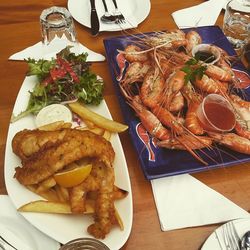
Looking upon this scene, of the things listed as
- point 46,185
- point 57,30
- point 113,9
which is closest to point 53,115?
point 46,185

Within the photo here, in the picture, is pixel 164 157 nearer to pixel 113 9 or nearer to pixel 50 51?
pixel 50 51

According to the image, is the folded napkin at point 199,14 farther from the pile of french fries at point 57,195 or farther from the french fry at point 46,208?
the french fry at point 46,208

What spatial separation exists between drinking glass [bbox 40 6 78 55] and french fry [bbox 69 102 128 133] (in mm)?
347

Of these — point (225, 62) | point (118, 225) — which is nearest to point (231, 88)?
point (225, 62)

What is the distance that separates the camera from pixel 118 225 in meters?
1.01

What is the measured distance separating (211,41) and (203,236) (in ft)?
2.95

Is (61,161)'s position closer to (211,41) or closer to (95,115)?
(95,115)

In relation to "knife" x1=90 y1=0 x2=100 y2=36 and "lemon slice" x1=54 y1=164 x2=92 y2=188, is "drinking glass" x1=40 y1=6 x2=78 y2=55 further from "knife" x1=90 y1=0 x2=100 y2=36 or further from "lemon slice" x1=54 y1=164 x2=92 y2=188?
"lemon slice" x1=54 y1=164 x2=92 y2=188

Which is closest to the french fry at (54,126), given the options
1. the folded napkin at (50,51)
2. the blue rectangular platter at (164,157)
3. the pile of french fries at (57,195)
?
the pile of french fries at (57,195)

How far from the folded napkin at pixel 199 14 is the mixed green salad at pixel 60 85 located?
23.4 inches

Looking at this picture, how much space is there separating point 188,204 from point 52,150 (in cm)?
42

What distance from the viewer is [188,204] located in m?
1.14

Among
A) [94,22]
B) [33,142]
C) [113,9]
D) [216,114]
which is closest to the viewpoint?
[33,142]

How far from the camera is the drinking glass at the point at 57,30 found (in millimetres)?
1488
